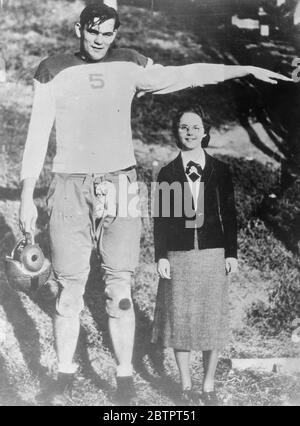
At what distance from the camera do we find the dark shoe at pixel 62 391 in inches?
132

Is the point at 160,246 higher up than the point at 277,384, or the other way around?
the point at 160,246

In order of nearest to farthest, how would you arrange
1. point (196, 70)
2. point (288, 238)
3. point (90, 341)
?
point (196, 70), point (90, 341), point (288, 238)

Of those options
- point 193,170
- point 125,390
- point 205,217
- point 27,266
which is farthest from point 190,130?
point 125,390

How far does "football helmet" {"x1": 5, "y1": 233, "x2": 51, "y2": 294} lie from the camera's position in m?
3.33

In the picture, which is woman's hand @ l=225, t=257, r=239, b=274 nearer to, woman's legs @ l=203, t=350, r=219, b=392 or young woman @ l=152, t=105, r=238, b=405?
young woman @ l=152, t=105, r=238, b=405

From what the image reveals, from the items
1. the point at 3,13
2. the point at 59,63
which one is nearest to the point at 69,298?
the point at 59,63

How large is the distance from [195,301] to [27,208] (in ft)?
3.71

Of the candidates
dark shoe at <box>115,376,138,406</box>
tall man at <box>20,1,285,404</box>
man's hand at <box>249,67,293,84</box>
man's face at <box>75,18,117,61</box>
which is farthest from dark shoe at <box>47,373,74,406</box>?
man's hand at <box>249,67,293,84</box>

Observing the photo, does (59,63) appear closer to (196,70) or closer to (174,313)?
(196,70)

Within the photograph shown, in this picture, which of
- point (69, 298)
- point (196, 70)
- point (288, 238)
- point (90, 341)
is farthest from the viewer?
point (288, 238)

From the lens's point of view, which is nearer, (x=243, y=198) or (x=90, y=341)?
(x=90, y=341)

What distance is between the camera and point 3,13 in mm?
4031
